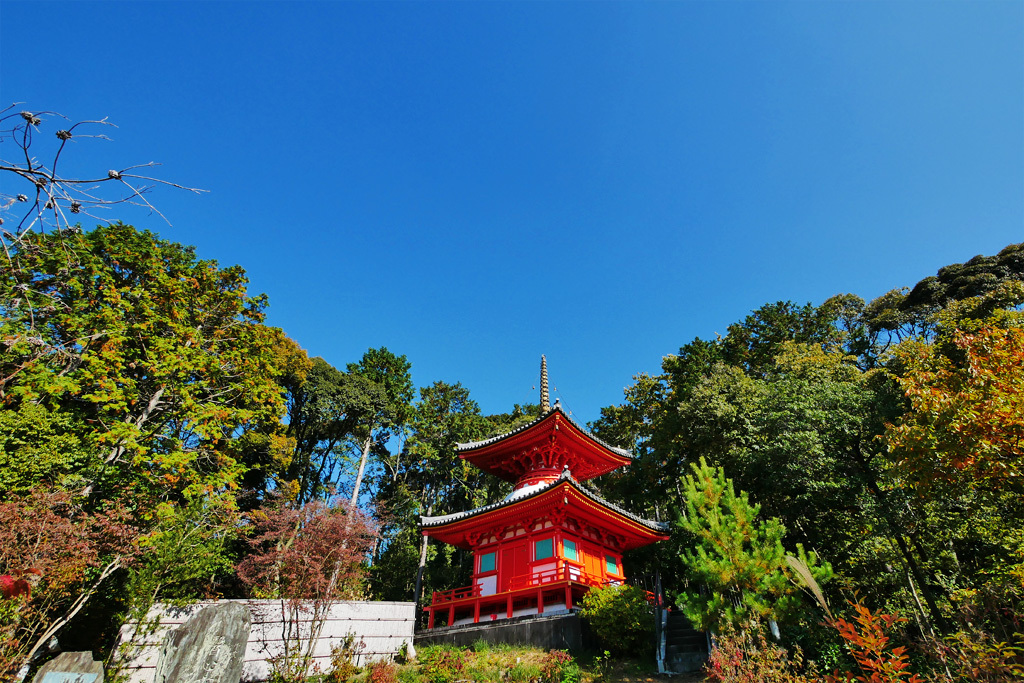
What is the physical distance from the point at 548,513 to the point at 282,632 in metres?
A: 8.98

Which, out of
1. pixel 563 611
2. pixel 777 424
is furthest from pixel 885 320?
pixel 563 611

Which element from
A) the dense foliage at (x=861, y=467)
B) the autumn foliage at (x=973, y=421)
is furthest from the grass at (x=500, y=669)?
the autumn foliage at (x=973, y=421)

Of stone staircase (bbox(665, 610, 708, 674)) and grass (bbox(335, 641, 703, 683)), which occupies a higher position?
stone staircase (bbox(665, 610, 708, 674))

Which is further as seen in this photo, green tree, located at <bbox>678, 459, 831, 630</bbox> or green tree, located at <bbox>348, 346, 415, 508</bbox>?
green tree, located at <bbox>348, 346, 415, 508</bbox>

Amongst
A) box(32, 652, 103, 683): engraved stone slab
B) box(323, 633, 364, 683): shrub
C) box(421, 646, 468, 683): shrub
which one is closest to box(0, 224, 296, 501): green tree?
box(32, 652, 103, 683): engraved stone slab

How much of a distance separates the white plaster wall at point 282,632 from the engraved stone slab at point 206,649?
330cm

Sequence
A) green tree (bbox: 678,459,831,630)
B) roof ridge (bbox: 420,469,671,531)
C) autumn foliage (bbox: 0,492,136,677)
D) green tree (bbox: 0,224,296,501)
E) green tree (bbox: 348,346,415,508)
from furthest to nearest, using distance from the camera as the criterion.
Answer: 1. green tree (bbox: 348,346,415,508)
2. roof ridge (bbox: 420,469,671,531)
3. green tree (bbox: 0,224,296,501)
4. autumn foliage (bbox: 0,492,136,677)
5. green tree (bbox: 678,459,831,630)

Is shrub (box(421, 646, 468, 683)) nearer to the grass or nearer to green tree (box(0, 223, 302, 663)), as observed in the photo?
the grass

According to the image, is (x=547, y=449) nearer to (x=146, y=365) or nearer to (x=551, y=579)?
(x=551, y=579)

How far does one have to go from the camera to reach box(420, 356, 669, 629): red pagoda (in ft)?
53.2

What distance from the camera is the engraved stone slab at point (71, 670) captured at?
8336 mm

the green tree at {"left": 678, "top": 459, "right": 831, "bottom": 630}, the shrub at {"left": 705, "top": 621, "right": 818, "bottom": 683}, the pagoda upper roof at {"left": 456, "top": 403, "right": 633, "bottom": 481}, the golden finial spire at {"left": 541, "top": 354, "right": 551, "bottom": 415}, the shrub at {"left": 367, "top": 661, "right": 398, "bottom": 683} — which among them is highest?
the golden finial spire at {"left": 541, "top": 354, "right": 551, "bottom": 415}

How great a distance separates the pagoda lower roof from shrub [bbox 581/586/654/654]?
12.3ft

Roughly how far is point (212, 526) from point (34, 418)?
18.8 ft
